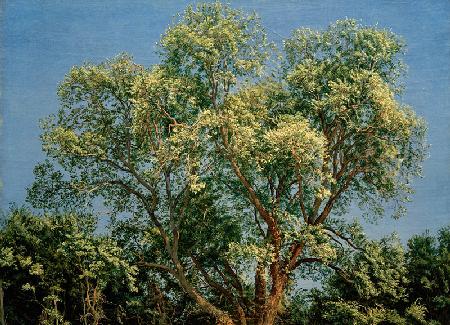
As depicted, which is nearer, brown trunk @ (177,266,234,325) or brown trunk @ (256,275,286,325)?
brown trunk @ (256,275,286,325)

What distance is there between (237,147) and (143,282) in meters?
10.9

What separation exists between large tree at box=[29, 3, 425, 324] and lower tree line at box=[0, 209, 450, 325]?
1.23 m

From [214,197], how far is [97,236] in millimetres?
5797

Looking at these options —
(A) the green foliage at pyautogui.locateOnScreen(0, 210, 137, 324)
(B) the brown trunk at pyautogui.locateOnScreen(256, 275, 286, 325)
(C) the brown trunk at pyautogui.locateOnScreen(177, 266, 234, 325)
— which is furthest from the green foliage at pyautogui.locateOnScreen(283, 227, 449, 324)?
(A) the green foliage at pyautogui.locateOnScreen(0, 210, 137, 324)

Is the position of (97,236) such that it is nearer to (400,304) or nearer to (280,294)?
(280,294)

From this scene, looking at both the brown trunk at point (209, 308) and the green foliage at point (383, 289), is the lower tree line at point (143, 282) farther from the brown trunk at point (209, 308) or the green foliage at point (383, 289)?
the brown trunk at point (209, 308)

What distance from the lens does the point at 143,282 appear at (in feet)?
107

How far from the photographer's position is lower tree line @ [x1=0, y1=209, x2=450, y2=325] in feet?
91.6

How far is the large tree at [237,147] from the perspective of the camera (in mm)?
26078

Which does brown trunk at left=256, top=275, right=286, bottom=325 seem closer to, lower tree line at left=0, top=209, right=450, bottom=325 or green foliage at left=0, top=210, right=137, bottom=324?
lower tree line at left=0, top=209, right=450, bottom=325

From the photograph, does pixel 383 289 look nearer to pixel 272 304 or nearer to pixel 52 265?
pixel 272 304

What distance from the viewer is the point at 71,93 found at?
Result: 29141mm

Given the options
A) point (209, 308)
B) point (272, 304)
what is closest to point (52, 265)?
point (209, 308)

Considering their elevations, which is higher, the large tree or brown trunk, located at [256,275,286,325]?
the large tree
